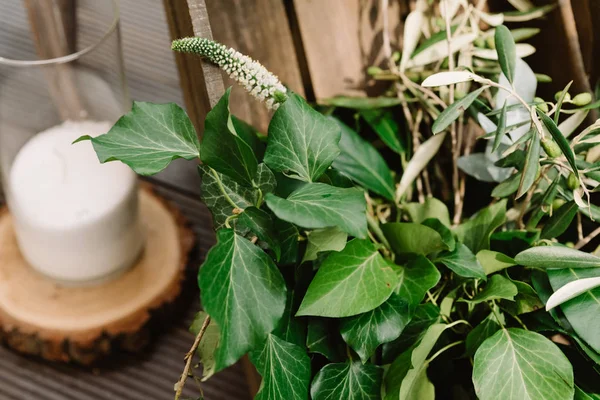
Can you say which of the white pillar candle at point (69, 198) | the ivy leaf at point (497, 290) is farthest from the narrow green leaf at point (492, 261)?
the white pillar candle at point (69, 198)

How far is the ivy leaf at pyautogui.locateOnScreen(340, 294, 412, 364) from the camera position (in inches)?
16.5

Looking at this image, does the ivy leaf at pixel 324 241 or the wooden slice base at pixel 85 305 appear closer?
the ivy leaf at pixel 324 241

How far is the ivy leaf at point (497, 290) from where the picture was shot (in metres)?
0.42

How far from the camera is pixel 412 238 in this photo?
1.57ft

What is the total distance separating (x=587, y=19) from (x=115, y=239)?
55 cm

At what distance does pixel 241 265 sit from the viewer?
A: 0.36 metres

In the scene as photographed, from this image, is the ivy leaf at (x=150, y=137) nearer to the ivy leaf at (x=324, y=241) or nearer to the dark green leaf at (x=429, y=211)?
the ivy leaf at (x=324, y=241)

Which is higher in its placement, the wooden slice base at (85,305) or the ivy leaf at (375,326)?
the ivy leaf at (375,326)

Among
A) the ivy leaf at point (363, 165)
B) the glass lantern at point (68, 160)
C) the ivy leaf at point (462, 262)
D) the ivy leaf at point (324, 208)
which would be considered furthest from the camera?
the glass lantern at point (68, 160)

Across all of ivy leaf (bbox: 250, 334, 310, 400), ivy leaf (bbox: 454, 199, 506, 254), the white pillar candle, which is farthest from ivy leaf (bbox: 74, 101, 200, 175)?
the white pillar candle

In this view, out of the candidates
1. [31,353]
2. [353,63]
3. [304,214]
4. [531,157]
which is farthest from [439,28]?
[31,353]

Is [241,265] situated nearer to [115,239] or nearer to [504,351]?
[504,351]

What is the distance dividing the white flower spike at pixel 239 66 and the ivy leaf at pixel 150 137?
38mm

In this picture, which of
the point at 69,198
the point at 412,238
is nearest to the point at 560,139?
the point at 412,238
